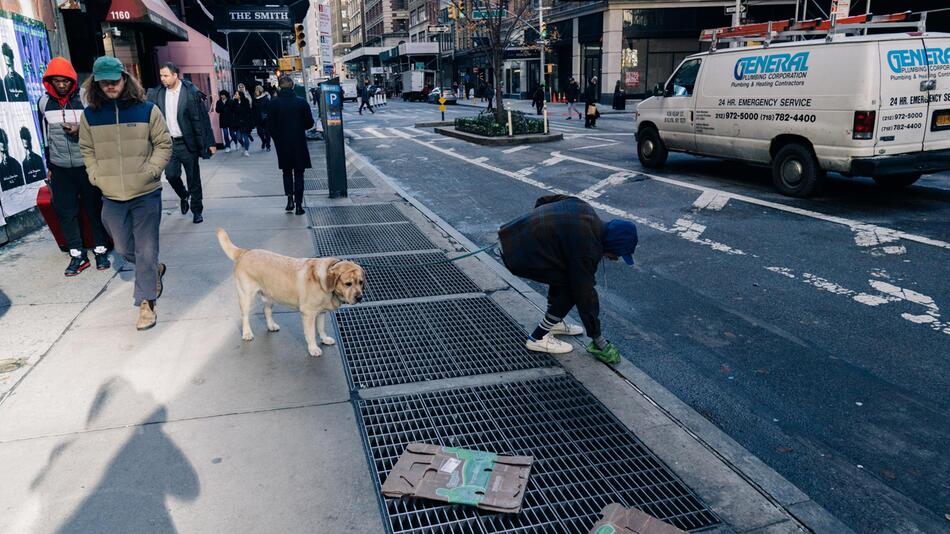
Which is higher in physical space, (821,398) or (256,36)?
(256,36)

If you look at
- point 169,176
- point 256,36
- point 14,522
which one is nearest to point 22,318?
point 14,522

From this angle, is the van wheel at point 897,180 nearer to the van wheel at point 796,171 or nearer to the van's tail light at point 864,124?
the van wheel at point 796,171

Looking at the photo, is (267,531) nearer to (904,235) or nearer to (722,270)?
(722,270)

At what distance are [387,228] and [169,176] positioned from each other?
2.89 meters

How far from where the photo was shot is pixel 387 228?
8.84m

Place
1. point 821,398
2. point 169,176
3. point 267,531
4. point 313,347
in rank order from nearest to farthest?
point 267,531 → point 821,398 → point 313,347 → point 169,176

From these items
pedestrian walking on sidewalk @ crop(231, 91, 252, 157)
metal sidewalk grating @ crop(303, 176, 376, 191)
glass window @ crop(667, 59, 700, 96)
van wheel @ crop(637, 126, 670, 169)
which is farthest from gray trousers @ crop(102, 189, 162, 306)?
pedestrian walking on sidewalk @ crop(231, 91, 252, 157)

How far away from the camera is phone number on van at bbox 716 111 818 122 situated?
1007 cm

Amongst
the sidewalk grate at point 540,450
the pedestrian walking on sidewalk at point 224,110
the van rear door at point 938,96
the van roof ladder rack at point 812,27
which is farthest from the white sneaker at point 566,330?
the pedestrian walking on sidewalk at point 224,110

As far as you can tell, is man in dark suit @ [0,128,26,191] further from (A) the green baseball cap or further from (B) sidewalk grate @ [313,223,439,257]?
(A) the green baseball cap

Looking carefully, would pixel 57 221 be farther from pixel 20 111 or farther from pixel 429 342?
pixel 429 342

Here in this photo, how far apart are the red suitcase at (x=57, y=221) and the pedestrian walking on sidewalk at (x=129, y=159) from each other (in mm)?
1938

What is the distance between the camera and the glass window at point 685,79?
12539 millimetres

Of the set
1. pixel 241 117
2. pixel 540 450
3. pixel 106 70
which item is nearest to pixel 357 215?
pixel 106 70
